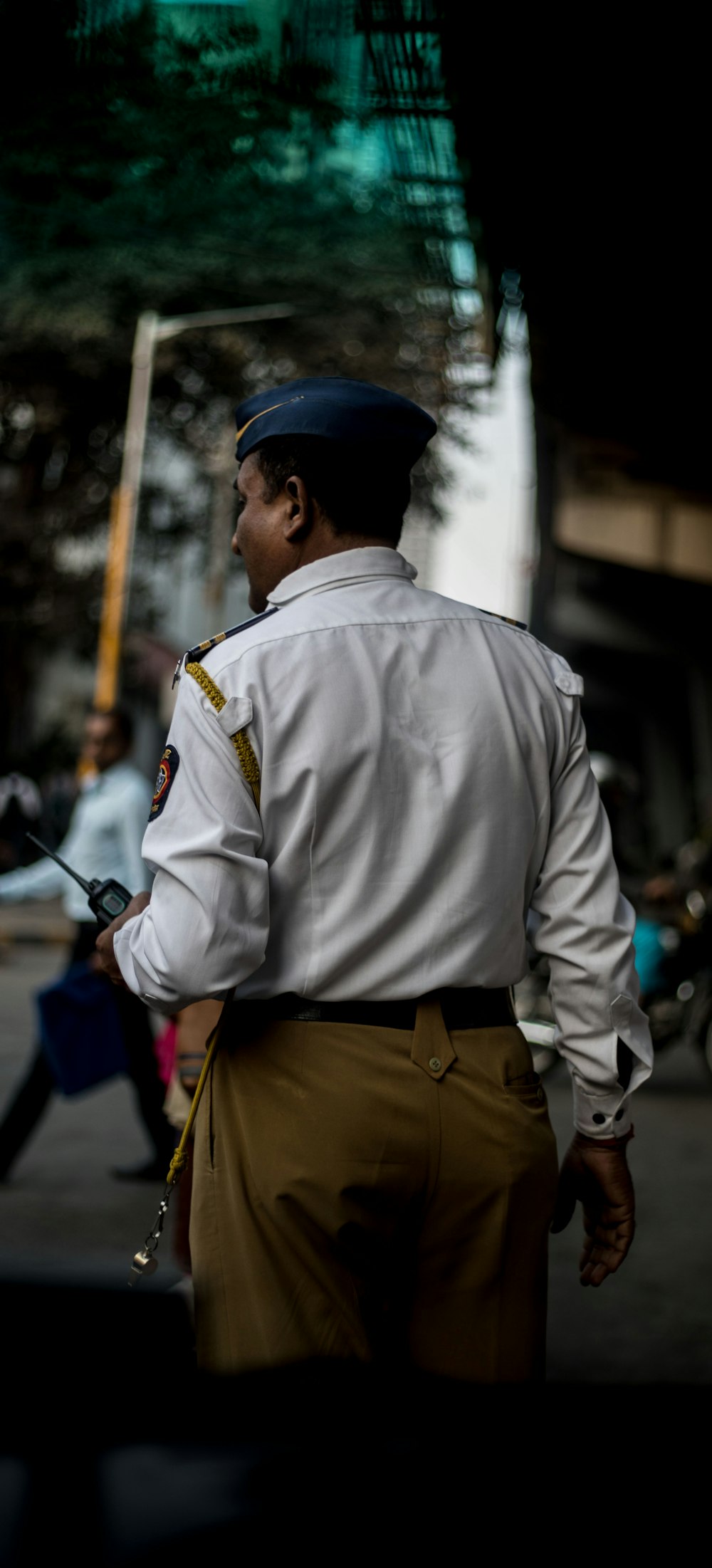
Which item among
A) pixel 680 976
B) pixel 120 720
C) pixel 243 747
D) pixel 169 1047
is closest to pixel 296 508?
pixel 243 747

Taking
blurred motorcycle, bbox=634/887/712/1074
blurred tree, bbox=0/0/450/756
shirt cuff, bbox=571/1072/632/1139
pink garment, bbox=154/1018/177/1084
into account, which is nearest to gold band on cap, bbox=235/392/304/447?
shirt cuff, bbox=571/1072/632/1139

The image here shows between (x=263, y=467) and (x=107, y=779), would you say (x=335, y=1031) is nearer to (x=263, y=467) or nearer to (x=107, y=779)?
(x=263, y=467)

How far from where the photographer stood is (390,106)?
3.85 meters

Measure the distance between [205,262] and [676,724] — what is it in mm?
20296

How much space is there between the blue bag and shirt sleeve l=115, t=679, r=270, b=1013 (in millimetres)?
3758

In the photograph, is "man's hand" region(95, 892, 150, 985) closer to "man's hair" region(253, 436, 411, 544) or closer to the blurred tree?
"man's hair" region(253, 436, 411, 544)

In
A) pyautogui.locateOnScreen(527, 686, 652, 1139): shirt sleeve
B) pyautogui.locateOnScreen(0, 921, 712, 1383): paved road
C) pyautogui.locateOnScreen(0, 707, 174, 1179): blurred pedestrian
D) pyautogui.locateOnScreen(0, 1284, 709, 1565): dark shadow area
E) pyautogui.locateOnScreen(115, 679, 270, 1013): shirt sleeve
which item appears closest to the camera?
pyautogui.locateOnScreen(0, 1284, 709, 1565): dark shadow area

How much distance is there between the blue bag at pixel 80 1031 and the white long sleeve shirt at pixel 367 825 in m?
3.70

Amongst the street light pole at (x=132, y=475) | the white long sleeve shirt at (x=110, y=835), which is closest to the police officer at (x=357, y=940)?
the white long sleeve shirt at (x=110, y=835)

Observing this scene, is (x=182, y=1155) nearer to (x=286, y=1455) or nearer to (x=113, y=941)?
(x=113, y=941)

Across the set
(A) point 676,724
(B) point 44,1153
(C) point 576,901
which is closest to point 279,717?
(C) point 576,901

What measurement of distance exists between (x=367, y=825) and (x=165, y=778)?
25cm

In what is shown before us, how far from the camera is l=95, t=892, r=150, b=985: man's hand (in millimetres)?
1904

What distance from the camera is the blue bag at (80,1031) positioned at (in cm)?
544
